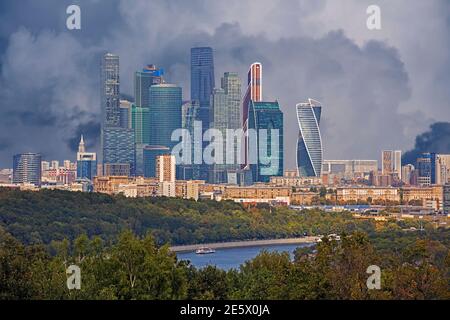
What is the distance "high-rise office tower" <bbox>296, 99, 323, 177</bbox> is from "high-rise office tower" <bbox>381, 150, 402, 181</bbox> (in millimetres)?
5077

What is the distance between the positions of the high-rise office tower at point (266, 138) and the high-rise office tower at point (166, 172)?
12.4ft

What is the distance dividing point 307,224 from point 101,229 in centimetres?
646

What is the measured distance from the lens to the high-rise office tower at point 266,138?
Answer: 48.4m

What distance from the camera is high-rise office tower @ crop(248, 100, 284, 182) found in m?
48.4

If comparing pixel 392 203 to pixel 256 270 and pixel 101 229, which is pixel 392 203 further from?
pixel 256 270

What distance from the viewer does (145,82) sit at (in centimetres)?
5066

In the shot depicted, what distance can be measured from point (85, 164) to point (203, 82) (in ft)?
18.8

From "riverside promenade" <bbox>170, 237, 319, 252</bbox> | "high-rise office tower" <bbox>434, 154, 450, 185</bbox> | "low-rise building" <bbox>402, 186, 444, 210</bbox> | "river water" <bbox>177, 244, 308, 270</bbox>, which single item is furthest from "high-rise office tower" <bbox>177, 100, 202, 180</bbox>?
"river water" <bbox>177, 244, 308, 270</bbox>

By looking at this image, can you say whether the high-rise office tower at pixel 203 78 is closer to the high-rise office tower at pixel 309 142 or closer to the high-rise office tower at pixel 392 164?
the high-rise office tower at pixel 309 142

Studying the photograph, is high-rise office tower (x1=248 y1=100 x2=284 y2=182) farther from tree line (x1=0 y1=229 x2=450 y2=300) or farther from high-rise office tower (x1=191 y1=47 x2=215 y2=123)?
tree line (x1=0 y1=229 x2=450 y2=300)

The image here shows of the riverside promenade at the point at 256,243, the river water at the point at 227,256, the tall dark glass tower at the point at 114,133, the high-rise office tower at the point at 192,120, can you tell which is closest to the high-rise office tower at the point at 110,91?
the tall dark glass tower at the point at 114,133

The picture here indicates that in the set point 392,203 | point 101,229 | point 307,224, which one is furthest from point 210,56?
point 101,229

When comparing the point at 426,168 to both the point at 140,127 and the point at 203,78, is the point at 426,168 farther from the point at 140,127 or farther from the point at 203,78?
the point at 140,127

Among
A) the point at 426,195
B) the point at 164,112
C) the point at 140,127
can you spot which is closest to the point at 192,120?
the point at 164,112
